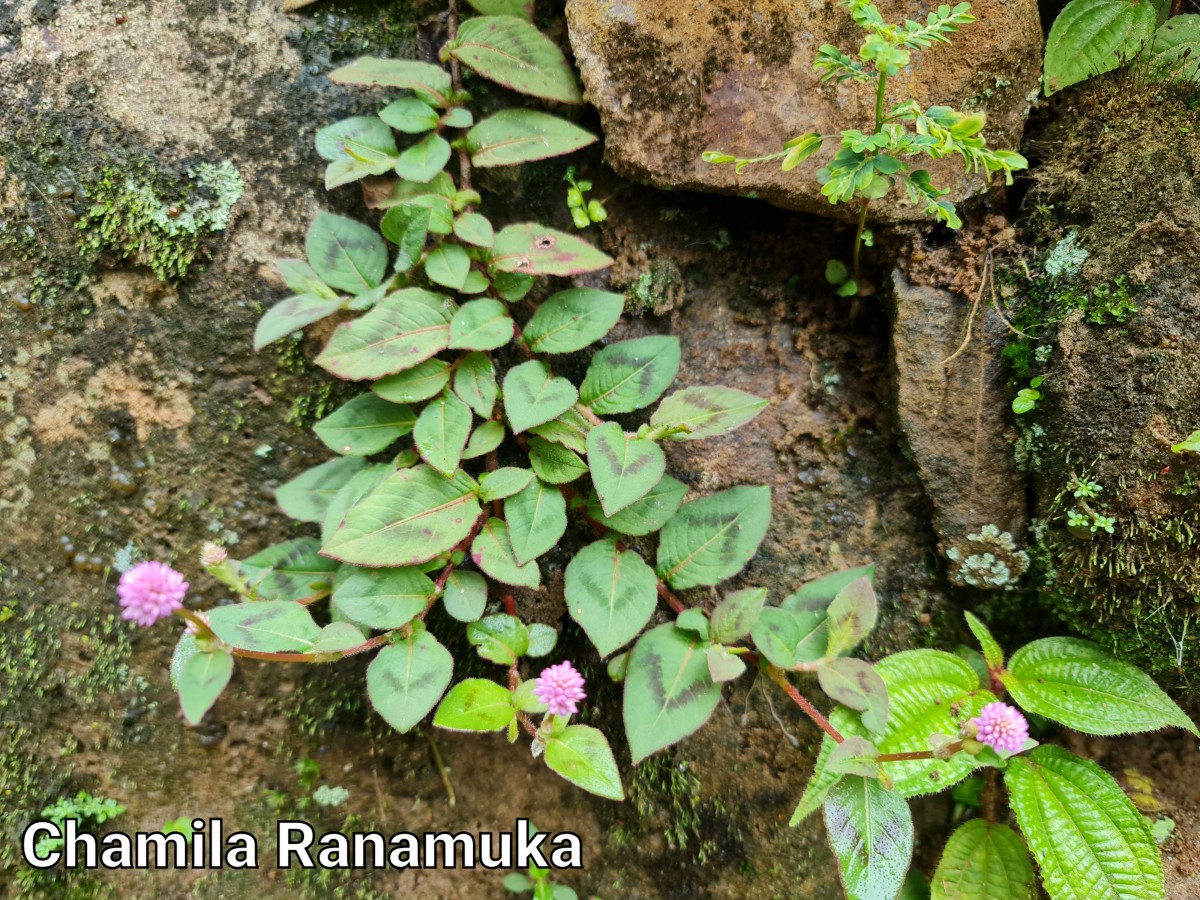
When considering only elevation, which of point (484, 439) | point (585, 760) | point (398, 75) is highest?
point (398, 75)

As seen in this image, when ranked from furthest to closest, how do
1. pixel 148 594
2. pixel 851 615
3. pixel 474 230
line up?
1. pixel 474 230
2. pixel 851 615
3. pixel 148 594

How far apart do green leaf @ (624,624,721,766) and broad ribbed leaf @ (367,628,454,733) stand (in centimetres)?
43

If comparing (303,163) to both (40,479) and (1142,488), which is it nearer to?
(40,479)

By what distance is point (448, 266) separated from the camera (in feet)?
6.39

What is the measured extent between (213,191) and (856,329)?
181cm

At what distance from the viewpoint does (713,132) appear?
1961 millimetres

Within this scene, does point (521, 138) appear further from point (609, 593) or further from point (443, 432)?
point (609, 593)

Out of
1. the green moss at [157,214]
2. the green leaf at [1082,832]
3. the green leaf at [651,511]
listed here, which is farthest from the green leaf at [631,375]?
the green leaf at [1082,832]

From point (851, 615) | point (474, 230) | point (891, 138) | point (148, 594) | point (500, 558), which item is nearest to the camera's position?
point (148, 594)

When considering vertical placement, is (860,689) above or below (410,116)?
below

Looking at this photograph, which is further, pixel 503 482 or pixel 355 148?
pixel 355 148

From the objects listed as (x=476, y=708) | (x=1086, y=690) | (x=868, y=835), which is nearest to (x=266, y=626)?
(x=476, y=708)

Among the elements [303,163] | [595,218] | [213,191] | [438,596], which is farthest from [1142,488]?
[213,191]

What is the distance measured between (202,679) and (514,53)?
1.68 metres
